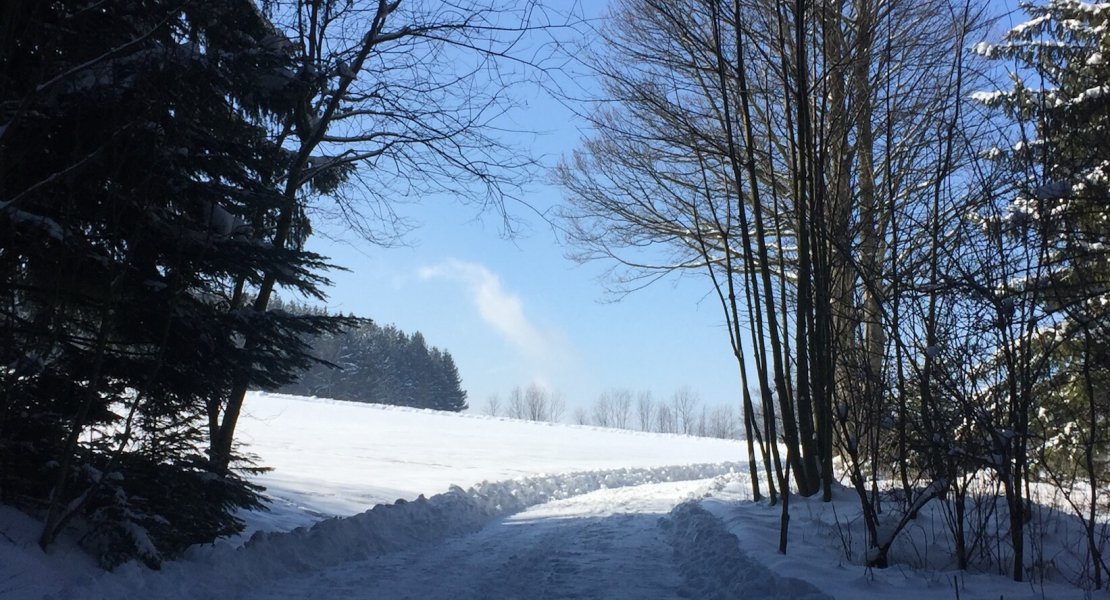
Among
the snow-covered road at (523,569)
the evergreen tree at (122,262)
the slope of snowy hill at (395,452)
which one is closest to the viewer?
the evergreen tree at (122,262)

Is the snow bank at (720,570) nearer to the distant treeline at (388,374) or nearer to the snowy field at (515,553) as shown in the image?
the snowy field at (515,553)

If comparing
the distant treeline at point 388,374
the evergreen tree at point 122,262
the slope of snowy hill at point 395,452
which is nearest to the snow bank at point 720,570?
the evergreen tree at point 122,262

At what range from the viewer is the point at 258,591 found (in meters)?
6.00

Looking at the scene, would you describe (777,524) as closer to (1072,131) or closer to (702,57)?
(1072,131)

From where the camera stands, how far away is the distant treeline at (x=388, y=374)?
56.2 m

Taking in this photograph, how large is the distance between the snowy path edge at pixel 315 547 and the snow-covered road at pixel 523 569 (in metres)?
0.26

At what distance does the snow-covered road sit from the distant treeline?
41375 mm

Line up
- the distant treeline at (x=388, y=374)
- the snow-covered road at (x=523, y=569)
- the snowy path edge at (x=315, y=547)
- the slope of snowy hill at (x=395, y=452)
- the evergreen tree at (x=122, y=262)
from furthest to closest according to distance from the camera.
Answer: the distant treeline at (x=388, y=374) < the slope of snowy hill at (x=395, y=452) < the snow-covered road at (x=523, y=569) < the snowy path edge at (x=315, y=547) < the evergreen tree at (x=122, y=262)

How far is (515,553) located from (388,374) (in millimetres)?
54156

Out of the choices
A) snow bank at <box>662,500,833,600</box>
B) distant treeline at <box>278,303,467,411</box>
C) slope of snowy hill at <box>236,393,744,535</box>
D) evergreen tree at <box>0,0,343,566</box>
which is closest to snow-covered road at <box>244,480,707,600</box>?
snow bank at <box>662,500,833,600</box>

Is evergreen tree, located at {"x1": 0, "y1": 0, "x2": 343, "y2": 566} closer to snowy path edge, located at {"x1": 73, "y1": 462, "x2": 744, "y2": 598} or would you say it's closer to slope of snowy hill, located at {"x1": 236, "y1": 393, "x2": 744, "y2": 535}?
snowy path edge, located at {"x1": 73, "y1": 462, "x2": 744, "y2": 598}

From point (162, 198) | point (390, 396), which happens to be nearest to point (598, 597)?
point (162, 198)

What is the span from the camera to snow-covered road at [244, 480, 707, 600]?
6145 millimetres

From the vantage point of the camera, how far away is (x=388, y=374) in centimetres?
6075
